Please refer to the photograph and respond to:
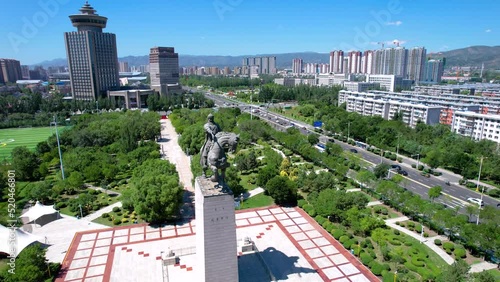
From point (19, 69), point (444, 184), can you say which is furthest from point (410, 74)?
point (19, 69)

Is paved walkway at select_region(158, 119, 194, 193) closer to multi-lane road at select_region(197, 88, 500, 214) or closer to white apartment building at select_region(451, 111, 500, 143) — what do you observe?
multi-lane road at select_region(197, 88, 500, 214)

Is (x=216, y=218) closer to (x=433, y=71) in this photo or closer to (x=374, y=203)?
(x=374, y=203)

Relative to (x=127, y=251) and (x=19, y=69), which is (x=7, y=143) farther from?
(x=19, y=69)

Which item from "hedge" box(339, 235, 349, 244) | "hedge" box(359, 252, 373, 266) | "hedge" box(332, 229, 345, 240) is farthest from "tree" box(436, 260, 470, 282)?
"hedge" box(332, 229, 345, 240)

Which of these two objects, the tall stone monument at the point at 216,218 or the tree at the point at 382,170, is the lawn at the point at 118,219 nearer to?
the tall stone monument at the point at 216,218

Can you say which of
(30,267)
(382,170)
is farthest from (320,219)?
(30,267)

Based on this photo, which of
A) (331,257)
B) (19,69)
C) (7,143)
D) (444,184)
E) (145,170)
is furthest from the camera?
(19,69)

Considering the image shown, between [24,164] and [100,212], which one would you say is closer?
[100,212]

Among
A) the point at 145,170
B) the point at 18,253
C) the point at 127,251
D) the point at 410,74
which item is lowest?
the point at 127,251
